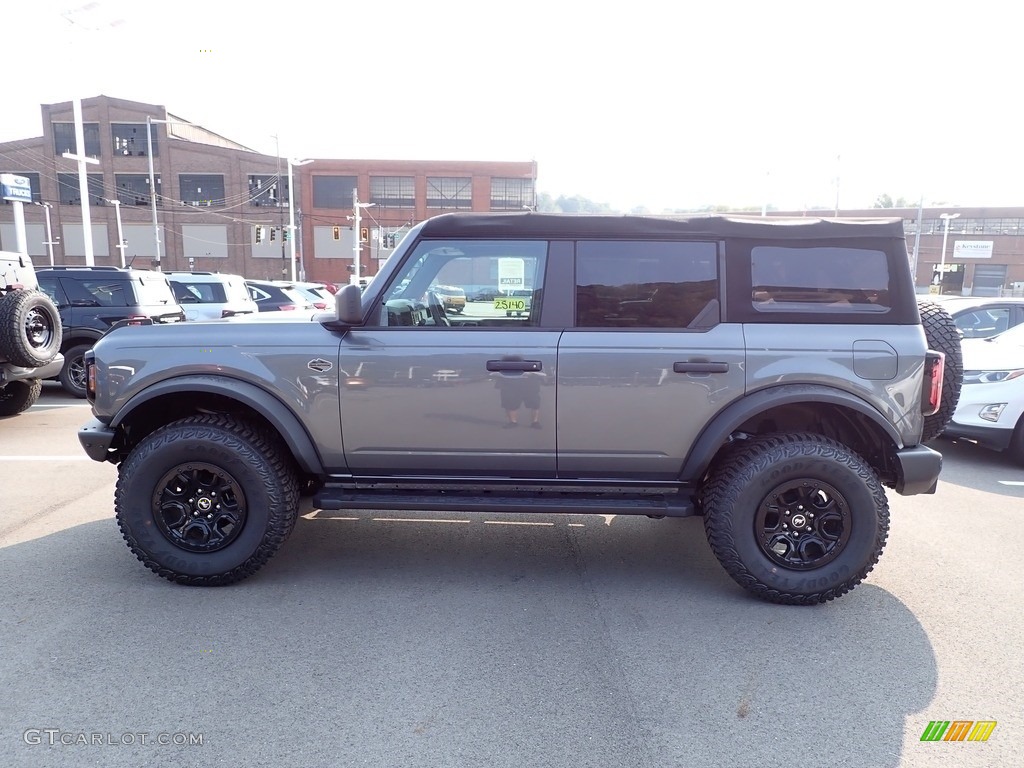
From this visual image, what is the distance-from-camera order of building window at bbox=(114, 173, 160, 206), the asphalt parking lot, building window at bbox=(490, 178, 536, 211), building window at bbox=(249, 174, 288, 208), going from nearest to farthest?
the asphalt parking lot, building window at bbox=(490, 178, 536, 211), building window at bbox=(114, 173, 160, 206), building window at bbox=(249, 174, 288, 208)

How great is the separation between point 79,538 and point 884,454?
5.09 meters

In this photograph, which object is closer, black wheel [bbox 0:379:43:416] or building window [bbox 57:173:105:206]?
black wheel [bbox 0:379:43:416]

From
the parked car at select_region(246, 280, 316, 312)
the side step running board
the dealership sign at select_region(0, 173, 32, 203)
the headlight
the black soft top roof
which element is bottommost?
the side step running board

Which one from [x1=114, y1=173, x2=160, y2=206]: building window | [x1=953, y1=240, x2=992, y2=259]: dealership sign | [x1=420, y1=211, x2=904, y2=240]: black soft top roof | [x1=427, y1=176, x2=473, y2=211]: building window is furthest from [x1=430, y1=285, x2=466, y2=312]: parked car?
[x1=953, y1=240, x2=992, y2=259]: dealership sign

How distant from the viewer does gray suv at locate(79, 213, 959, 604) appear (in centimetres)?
377

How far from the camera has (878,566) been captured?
174 inches

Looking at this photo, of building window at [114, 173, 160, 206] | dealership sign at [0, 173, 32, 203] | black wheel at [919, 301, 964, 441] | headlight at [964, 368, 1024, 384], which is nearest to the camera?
black wheel at [919, 301, 964, 441]

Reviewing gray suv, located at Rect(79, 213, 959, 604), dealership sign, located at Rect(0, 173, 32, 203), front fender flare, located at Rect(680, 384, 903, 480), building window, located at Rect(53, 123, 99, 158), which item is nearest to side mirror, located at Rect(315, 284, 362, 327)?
gray suv, located at Rect(79, 213, 959, 604)

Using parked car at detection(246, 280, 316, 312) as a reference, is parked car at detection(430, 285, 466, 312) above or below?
above

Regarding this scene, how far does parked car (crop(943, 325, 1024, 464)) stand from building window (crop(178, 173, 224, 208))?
68.8m

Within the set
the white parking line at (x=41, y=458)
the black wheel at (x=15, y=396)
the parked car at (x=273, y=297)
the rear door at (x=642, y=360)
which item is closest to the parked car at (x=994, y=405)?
the rear door at (x=642, y=360)

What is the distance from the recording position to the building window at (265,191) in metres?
64.8

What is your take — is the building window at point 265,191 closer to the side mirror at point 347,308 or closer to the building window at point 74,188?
the building window at point 74,188

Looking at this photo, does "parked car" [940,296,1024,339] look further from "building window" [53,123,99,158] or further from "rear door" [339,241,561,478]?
"building window" [53,123,99,158]
